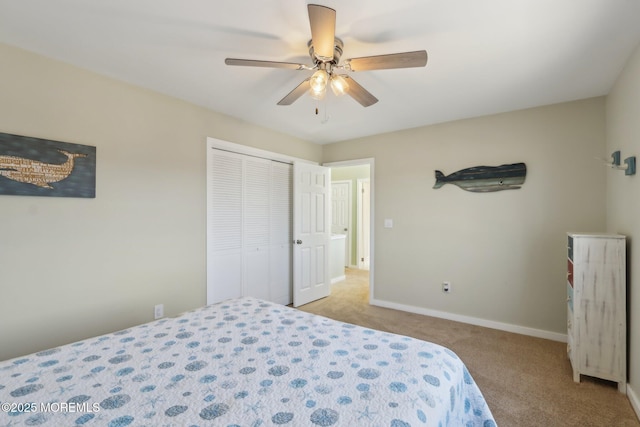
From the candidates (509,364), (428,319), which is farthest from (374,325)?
(509,364)

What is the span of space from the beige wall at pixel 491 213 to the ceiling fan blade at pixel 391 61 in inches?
83.1

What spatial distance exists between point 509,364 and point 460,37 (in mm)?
2605

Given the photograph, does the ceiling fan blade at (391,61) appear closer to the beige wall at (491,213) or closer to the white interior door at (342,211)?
the beige wall at (491,213)

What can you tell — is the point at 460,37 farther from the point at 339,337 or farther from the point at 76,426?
the point at 76,426

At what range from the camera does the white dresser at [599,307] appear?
6.91 feet

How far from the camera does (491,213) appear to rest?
10.7 feet

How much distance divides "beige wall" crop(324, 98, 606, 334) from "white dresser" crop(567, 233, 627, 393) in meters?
0.78

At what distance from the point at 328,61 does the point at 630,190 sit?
2.33 m

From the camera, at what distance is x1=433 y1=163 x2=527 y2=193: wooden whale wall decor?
10.2 ft

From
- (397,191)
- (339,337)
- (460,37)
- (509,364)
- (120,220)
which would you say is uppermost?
(460,37)

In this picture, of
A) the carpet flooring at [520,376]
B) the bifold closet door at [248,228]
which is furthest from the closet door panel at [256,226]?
the carpet flooring at [520,376]

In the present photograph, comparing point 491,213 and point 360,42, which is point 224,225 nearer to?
point 360,42

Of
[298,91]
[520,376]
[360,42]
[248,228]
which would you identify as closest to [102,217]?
[248,228]

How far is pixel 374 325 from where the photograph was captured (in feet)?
10.9
